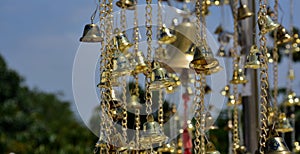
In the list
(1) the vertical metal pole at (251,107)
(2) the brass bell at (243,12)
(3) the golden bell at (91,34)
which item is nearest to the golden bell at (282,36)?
(2) the brass bell at (243,12)

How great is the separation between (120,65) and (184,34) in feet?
2.43

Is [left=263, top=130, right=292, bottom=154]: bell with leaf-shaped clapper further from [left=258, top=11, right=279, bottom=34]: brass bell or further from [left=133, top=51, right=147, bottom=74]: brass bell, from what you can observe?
[left=133, top=51, right=147, bottom=74]: brass bell

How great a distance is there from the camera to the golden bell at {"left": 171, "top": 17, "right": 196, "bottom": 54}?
2.07m

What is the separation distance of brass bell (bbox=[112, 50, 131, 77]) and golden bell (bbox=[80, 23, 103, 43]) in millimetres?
80

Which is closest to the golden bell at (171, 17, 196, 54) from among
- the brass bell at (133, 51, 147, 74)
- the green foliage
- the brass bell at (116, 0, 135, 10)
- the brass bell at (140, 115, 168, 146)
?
the brass bell at (116, 0, 135, 10)

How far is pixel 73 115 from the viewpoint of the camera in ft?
52.7

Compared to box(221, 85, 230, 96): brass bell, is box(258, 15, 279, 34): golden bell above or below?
above

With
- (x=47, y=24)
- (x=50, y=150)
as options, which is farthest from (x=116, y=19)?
(x=47, y=24)

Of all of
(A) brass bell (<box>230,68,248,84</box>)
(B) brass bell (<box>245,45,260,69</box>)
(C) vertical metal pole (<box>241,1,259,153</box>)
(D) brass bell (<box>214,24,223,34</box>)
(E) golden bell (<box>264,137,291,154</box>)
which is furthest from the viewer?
(D) brass bell (<box>214,24,223,34</box>)

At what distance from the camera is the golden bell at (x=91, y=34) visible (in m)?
1.44

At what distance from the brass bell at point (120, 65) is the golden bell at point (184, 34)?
687 millimetres

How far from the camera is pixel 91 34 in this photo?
4.74ft

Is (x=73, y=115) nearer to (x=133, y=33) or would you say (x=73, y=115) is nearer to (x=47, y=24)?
(x=47, y=24)

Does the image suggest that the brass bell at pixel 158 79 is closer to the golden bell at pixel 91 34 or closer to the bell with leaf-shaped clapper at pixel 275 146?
the golden bell at pixel 91 34
